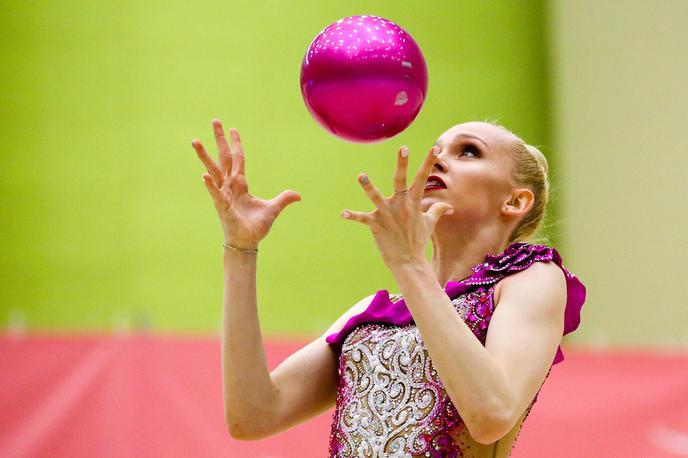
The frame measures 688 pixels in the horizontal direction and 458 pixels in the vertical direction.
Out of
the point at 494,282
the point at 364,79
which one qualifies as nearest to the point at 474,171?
the point at 494,282

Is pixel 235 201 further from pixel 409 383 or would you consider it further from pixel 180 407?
pixel 180 407

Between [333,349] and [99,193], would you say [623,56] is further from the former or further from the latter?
[333,349]

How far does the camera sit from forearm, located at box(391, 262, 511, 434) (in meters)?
1.30

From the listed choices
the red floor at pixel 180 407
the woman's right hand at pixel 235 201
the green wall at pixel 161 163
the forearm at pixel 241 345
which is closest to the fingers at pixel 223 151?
the woman's right hand at pixel 235 201

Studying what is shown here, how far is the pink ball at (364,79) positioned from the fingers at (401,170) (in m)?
0.18

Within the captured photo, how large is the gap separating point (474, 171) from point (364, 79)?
0.33 m

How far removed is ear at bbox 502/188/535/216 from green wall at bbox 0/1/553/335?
292 cm

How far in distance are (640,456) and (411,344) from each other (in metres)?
1.11

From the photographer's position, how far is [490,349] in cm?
139

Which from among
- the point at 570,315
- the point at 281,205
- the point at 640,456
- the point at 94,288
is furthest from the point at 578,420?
the point at 94,288

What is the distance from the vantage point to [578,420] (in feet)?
8.05

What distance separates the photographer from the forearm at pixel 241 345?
62.6 inches

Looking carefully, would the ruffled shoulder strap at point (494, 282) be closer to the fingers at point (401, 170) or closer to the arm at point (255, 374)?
the arm at point (255, 374)

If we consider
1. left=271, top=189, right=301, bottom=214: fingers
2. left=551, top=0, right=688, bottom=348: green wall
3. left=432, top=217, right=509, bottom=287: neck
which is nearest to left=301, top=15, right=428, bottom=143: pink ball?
left=271, top=189, right=301, bottom=214: fingers
